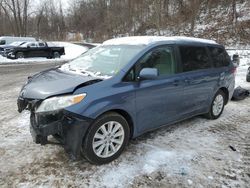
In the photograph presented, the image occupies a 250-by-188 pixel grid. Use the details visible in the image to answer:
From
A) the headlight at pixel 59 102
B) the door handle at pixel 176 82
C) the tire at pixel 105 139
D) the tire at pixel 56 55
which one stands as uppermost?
the door handle at pixel 176 82

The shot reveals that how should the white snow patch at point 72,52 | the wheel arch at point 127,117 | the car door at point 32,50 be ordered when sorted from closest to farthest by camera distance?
1. the wheel arch at point 127,117
2. the car door at point 32,50
3. the white snow patch at point 72,52

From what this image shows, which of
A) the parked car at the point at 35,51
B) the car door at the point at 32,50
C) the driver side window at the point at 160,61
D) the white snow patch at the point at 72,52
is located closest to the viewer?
the driver side window at the point at 160,61

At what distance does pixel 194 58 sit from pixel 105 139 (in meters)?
2.40

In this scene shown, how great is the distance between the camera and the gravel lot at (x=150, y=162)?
3.48m

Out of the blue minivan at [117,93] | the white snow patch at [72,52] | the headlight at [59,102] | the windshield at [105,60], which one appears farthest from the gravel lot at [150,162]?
the white snow patch at [72,52]

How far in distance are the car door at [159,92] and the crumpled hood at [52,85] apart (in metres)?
0.81

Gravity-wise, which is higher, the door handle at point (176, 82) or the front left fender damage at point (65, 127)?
the door handle at point (176, 82)

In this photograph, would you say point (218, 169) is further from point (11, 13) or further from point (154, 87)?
point (11, 13)

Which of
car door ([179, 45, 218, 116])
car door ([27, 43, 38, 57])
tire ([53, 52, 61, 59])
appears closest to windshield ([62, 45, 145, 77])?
car door ([179, 45, 218, 116])

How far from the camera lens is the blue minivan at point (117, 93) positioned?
11.5 feet

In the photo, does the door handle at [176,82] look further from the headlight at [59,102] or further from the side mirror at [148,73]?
the headlight at [59,102]

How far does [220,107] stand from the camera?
19.7ft

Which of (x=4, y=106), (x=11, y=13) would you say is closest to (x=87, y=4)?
(x=11, y=13)

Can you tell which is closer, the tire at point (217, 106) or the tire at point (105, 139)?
the tire at point (105, 139)
